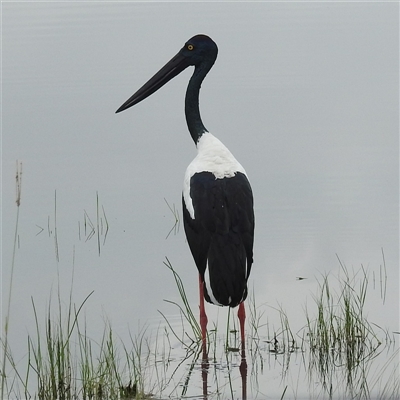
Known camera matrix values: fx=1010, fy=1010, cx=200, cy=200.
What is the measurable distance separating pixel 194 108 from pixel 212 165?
1.14 metres

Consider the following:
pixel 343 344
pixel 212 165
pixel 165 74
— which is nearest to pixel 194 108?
pixel 165 74

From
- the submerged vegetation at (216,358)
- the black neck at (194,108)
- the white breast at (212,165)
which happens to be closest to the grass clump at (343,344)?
the submerged vegetation at (216,358)

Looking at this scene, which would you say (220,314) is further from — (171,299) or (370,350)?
(370,350)

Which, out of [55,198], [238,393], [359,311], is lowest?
[238,393]

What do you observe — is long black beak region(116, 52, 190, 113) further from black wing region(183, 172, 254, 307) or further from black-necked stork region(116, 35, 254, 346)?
black wing region(183, 172, 254, 307)

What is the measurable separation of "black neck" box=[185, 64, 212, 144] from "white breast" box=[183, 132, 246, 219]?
→ 1.12ft

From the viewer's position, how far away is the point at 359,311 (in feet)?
22.9

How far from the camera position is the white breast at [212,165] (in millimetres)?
7070

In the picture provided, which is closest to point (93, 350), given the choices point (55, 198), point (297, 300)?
point (297, 300)

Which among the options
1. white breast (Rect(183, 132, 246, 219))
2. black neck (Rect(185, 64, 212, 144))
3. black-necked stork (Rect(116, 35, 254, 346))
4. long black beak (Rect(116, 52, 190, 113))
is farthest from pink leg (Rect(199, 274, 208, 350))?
long black beak (Rect(116, 52, 190, 113))

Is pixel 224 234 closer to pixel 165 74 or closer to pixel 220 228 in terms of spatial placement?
pixel 220 228

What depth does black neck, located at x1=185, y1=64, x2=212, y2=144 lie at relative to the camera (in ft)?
26.4

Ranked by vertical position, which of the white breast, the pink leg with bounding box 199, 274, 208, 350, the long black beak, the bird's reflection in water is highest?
the long black beak

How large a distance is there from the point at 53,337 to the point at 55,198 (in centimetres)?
473
